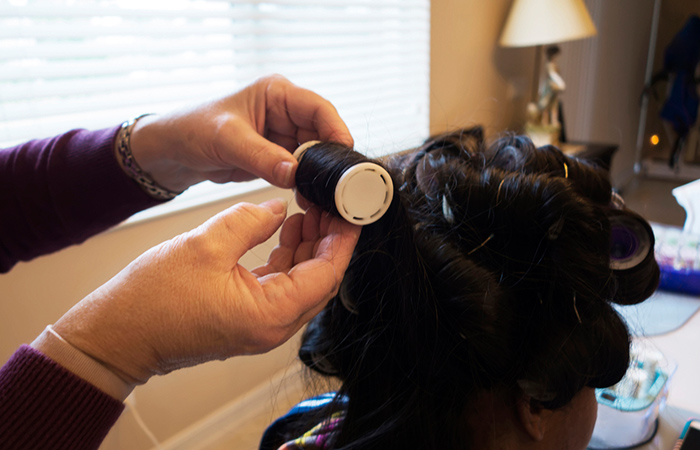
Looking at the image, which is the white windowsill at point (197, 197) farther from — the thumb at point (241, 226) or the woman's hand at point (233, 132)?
the thumb at point (241, 226)

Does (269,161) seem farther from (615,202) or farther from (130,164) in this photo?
(615,202)

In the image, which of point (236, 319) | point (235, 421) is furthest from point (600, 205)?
point (235, 421)

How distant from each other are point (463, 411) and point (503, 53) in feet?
8.57

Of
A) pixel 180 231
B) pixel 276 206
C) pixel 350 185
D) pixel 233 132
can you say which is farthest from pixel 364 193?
pixel 180 231

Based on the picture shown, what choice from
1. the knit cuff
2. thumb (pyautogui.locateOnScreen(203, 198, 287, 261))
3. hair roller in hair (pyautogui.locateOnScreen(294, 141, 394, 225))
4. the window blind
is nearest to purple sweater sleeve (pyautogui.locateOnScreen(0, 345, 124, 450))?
the knit cuff

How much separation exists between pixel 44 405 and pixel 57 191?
47 cm

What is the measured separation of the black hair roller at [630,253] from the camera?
628mm

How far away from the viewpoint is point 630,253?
0.64 m

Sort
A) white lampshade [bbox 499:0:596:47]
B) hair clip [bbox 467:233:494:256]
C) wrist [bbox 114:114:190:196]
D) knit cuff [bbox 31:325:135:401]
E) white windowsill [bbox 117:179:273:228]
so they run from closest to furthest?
knit cuff [bbox 31:325:135:401], hair clip [bbox 467:233:494:256], wrist [bbox 114:114:190:196], white windowsill [bbox 117:179:273:228], white lampshade [bbox 499:0:596:47]

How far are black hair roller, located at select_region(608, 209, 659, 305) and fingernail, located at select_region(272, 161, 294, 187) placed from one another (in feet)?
1.40

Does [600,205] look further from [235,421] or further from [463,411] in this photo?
[235,421]

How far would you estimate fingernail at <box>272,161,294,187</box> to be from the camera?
0.59 metres

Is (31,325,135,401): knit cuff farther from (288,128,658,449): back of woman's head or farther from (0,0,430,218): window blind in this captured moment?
(0,0,430,218): window blind

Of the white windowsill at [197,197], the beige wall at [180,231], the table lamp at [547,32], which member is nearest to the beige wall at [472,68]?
the beige wall at [180,231]
